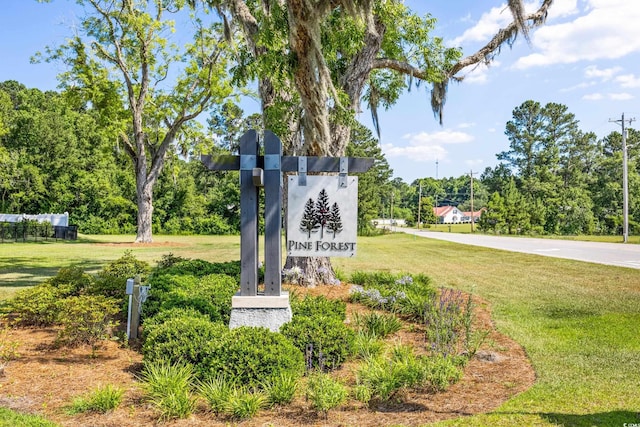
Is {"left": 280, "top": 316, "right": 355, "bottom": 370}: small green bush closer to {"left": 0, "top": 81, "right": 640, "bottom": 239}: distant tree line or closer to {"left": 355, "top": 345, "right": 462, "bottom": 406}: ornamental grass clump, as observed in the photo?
{"left": 355, "top": 345, "right": 462, "bottom": 406}: ornamental grass clump

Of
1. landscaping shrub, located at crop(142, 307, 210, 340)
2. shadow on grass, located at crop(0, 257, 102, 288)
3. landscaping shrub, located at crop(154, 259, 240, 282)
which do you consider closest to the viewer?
landscaping shrub, located at crop(142, 307, 210, 340)

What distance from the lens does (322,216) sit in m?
5.18

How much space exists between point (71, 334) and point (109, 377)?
4.01 ft

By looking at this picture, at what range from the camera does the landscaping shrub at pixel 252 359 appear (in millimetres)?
3746

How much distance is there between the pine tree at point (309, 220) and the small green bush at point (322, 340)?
1.02 meters

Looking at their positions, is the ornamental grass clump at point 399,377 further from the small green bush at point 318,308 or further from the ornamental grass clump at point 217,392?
the small green bush at point 318,308

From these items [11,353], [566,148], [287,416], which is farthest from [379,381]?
[566,148]

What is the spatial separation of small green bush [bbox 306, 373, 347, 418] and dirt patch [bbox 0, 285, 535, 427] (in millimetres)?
61

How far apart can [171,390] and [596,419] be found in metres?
3.08

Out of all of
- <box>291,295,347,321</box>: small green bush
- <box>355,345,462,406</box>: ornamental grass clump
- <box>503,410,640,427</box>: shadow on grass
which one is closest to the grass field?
<box>503,410,640,427</box>: shadow on grass

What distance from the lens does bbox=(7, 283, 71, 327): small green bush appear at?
576cm

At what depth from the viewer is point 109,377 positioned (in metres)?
4.18

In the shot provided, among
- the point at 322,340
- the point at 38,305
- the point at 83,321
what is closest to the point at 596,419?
the point at 322,340

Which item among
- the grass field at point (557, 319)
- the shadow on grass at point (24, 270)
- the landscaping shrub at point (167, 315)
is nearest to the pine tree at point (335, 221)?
the landscaping shrub at point (167, 315)
